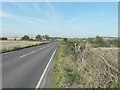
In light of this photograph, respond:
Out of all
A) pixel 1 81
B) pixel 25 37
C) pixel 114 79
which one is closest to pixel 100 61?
pixel 114 79

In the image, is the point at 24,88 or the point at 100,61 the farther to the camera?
the point at 24,88

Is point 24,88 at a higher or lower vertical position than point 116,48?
lower

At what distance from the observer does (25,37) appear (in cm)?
18075

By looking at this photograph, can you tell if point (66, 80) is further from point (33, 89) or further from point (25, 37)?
point (25, 37)

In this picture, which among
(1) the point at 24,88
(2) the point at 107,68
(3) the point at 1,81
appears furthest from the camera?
(3) the point at 1,81

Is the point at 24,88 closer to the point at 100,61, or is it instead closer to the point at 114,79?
the point at 100,61

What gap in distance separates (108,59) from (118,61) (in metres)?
0.80

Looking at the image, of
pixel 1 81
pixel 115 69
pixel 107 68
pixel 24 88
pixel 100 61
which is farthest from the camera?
pixel 1 81

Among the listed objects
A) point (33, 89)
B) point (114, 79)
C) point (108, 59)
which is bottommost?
point (33, 89)

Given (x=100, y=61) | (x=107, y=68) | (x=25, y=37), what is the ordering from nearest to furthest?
(x=107, y=68) → (x=100, y=61) → (x=25, y=37)

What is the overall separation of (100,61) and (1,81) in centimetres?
477

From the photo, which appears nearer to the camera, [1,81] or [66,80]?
[66,80]

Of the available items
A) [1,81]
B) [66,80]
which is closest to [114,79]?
[66,80]

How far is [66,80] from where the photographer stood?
10.8 meters
